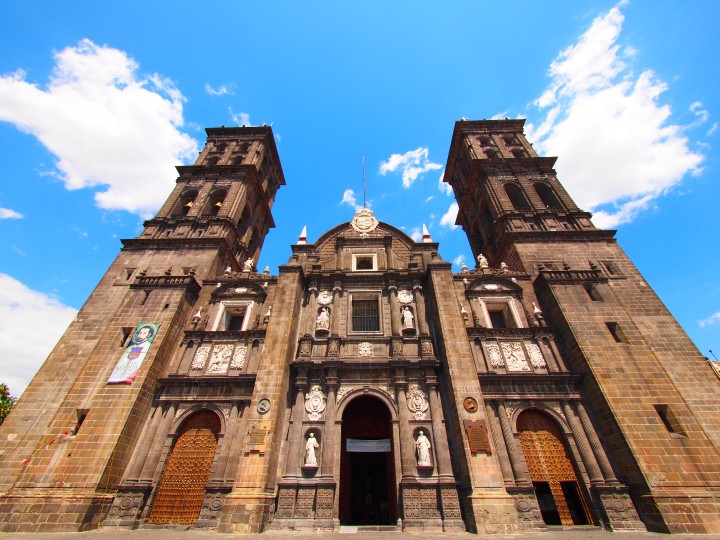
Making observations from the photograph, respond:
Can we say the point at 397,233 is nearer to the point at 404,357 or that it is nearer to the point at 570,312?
the point at 404,357

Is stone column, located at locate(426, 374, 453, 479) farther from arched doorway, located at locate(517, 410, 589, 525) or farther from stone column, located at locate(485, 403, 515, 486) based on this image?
arched doorway, located at locate(517, 410, 589, 525)

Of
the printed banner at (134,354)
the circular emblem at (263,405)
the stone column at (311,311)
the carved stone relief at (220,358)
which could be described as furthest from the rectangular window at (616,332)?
the printed banner at (134,354)

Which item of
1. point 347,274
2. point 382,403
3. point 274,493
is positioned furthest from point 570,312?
point 274,493

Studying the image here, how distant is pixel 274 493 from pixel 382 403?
20.1ft

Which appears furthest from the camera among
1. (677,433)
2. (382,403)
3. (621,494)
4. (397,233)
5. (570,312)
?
(397,233)

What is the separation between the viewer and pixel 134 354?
17000mm

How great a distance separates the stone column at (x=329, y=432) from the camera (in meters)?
14.5

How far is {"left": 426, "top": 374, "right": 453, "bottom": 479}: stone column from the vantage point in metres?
14.3

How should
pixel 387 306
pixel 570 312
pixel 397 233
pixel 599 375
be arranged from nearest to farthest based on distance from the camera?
pixel 599 375
pixel 570 312
pixel 387 306
pixel 397 233

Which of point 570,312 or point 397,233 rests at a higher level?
point 397,233

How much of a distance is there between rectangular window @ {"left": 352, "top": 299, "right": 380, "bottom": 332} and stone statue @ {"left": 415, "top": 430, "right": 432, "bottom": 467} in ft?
20.4

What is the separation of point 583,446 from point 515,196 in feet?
70.4

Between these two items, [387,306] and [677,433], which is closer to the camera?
[677,433]

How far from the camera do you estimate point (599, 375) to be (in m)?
15.8
